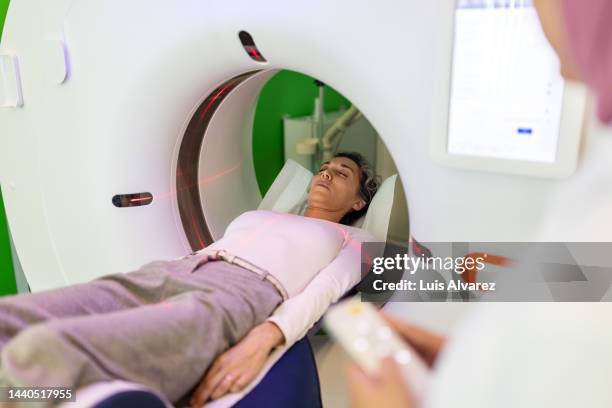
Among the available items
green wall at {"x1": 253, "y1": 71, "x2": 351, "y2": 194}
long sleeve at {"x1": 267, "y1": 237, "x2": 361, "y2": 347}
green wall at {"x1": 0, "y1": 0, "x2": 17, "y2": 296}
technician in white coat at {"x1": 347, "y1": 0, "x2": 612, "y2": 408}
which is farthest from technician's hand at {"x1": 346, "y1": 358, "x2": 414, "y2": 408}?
green wall at {"x1": 0, "y1": 0, "x2": 17, "y2": 296}

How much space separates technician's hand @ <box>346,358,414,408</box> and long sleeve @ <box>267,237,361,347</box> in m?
0.67

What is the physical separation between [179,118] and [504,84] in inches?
38.8

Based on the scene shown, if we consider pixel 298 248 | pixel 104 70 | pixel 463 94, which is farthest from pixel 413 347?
pixel 104 70

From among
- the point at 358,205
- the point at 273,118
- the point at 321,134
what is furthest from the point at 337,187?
the point at 273,118

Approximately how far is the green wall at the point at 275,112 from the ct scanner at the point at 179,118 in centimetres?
22

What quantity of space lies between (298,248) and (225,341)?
1.32ft

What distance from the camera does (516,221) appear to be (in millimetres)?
971

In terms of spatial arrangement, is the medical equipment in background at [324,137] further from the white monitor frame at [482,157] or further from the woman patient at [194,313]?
the white monitor frame at [482,157]

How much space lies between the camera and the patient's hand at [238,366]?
1.03m

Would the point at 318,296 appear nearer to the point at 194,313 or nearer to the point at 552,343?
the point at 194,313

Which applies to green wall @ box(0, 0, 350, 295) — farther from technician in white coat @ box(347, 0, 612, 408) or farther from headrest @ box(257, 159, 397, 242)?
technician in white coat @ box(347, 0, 612, 408)

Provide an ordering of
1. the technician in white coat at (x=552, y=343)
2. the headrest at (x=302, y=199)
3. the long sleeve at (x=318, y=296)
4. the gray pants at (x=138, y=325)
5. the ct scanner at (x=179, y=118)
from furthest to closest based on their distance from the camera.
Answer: the headrest at (x=302, y=199)
the long sleeve at (x=318, y=296)
the ct scanner at (x=179, y=118)
the gray pants at (x=138, y=325)
the technician in white coat at (x=552, y=343)

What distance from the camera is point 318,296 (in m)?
1.30

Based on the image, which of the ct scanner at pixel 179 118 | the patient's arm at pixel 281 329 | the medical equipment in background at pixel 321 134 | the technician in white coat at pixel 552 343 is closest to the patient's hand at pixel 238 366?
the patient's arm at pixel 281 329
